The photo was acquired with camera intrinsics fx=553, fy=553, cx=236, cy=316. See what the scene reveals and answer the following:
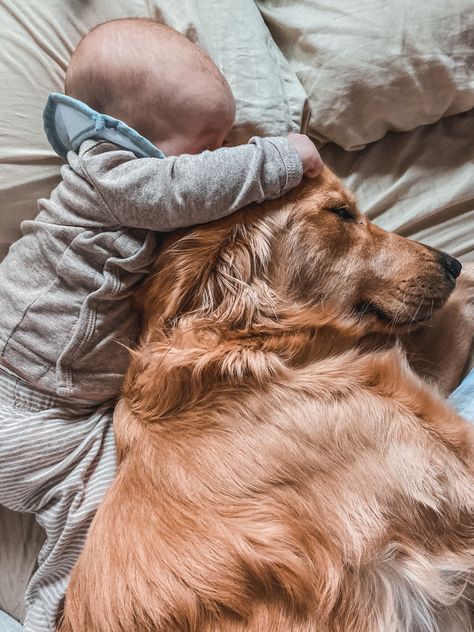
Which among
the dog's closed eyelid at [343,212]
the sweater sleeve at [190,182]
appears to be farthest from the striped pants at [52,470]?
the dog's closed eyelid at [343,212]

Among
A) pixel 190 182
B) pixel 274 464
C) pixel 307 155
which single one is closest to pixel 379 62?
pixel 307 155

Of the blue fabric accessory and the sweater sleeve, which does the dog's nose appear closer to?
the sweater sleeve

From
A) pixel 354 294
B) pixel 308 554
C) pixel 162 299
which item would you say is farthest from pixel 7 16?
A: pixel 308 554

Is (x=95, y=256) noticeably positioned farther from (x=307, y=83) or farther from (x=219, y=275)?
(x=307, y=83)

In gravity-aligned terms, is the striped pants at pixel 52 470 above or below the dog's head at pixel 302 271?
below

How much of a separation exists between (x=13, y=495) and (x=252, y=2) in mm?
1623

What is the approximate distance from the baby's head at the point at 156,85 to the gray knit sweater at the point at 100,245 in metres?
0.13

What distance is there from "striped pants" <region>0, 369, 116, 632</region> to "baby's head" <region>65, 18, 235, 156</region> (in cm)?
71

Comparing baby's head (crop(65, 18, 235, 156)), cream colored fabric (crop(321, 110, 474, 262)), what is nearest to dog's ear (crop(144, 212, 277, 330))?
baby's head (crop(65, 18, 235, 156))

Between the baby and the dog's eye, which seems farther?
the dog's eye

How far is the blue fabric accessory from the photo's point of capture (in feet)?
4.23

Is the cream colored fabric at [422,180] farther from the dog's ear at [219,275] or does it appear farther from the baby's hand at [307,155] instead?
the dog's ear at [219,275]

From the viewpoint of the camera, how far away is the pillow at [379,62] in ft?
5.34

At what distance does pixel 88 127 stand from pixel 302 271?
2.01 ft
